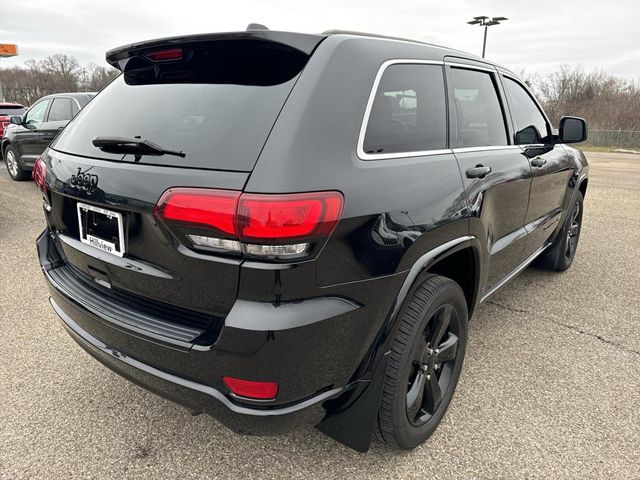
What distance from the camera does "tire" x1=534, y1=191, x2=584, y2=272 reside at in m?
4.38

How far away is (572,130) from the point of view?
358 cm

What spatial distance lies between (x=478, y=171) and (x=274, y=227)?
131 cm

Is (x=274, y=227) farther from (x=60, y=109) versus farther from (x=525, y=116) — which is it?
(x=60, y=109)

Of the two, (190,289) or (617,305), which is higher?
(190,289)

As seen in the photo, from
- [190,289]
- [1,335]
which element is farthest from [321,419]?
[1,335]

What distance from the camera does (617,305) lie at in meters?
3.87

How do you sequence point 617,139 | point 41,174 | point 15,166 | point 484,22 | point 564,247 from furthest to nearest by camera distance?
1. point 617,139
2. point 484,22
3. point 15,166
4. point 564,247
5. point 41,174

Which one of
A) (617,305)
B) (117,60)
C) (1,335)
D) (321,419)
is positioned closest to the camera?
(321,419)

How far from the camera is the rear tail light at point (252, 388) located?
1.58 metres

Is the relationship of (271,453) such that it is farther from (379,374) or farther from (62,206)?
(62,206)

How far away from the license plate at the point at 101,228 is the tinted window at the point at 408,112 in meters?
0.99

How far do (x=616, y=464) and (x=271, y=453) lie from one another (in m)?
1.53

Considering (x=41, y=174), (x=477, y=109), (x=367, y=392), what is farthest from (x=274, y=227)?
(x=477, y=109)

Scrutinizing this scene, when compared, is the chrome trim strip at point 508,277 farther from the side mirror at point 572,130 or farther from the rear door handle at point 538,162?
the side mirror at point 572,130
